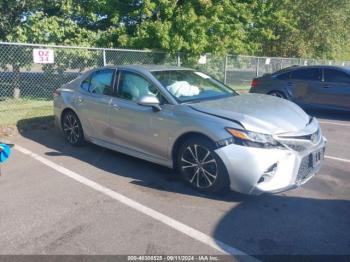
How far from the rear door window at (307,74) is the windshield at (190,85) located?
18.3 feet

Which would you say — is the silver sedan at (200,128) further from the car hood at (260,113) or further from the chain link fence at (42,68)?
Answer: the chain link fence at (42,68)

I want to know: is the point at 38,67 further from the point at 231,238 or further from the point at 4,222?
the point at 231,238

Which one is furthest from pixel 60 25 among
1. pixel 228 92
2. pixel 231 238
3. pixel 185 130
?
pixel 231 238

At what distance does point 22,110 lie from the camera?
9211 millimetres

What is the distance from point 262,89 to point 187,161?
7.42 metres

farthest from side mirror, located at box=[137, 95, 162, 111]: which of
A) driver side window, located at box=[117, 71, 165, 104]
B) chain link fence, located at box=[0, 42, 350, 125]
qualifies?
chain link fence, located at box=[0, 42, 350, 125]

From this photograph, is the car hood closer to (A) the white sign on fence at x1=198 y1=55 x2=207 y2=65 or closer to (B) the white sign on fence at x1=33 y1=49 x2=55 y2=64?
(B) the white sign on fence at x1=33 y1=49 x2=55 y2=64

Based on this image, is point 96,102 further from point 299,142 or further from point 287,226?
point 287,226

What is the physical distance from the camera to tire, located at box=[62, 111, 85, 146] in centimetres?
649

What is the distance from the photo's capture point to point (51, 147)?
22.1ft

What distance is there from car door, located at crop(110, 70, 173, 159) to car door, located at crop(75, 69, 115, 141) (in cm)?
20

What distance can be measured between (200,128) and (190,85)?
1175 mm

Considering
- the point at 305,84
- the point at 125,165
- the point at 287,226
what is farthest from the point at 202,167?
the point at 305,84

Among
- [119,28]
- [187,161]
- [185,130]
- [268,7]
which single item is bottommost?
[187,161]
